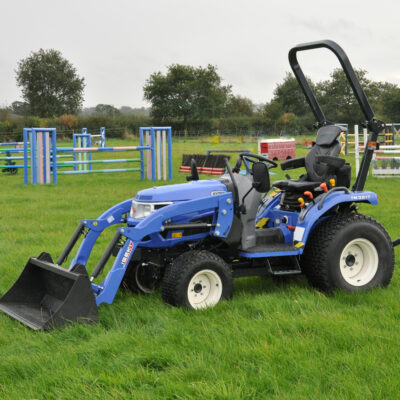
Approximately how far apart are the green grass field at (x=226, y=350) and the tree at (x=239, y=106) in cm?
6951

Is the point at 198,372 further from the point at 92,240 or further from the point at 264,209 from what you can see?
the point at 264,209

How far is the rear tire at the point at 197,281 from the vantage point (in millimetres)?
4438

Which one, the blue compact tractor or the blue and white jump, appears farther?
the blue and white jump

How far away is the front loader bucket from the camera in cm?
415

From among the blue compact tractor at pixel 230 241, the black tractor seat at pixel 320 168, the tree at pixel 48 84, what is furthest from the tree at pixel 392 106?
the blue compact tractor at pixel 230 241

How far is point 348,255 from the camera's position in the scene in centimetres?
514

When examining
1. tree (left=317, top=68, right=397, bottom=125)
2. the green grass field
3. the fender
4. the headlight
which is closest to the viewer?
the green grass field

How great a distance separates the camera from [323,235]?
16.5ft

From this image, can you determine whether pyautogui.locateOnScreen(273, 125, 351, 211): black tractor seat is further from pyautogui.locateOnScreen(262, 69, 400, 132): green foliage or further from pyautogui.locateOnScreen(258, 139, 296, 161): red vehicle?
pyautogui.locateOnScreen(262, 69, 400, 132): green foliage

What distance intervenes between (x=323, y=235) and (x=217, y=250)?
0.88m

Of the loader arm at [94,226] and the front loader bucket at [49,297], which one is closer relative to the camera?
the front loader bucket at [49,297]

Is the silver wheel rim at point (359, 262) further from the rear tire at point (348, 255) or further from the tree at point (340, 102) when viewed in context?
the tree at point (340, 102)

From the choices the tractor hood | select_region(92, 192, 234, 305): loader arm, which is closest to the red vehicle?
the tractor hood

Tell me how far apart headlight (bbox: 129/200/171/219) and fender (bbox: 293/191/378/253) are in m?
1.11
